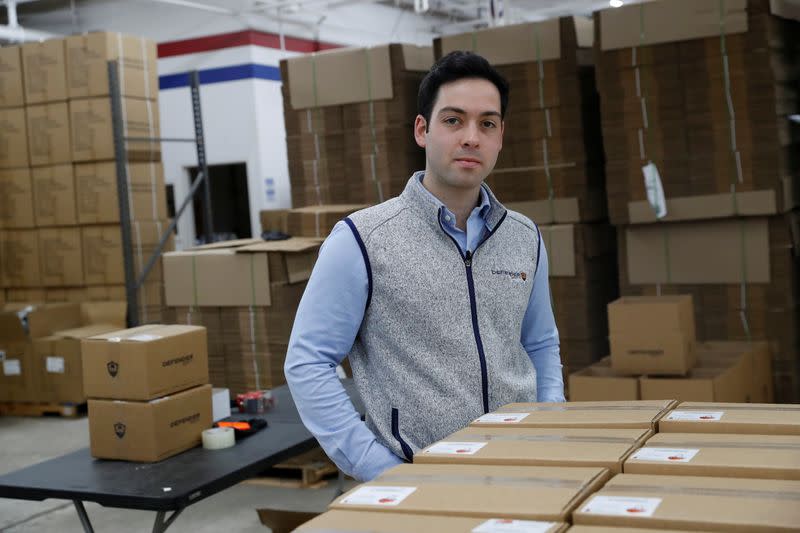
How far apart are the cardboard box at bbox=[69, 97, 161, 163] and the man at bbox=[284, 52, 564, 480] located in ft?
Answer: 20.9

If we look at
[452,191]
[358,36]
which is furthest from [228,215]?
[452,191]

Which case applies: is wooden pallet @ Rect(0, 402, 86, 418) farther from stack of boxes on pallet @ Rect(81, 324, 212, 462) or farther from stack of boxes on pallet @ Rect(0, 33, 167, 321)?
stack of boxes on pallet @ Rect(81, 324, 212, 462)

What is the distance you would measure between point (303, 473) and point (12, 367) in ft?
11.8

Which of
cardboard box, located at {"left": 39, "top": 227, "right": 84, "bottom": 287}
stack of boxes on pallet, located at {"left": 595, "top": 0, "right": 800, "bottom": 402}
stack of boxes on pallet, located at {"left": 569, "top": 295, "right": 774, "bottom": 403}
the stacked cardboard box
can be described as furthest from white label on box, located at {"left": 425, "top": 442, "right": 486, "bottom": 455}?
cardboard box, located at {"left": 39, "top": 227, "right": 84, "bottom": 287}

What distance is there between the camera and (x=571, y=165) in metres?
5.51

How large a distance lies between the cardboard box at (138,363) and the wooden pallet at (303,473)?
1659 mm

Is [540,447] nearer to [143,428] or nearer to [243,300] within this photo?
[143,428]

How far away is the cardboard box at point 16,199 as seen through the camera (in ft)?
27.0

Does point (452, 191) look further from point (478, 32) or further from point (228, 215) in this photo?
point (228, 215)

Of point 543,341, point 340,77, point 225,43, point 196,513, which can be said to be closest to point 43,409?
point 196,513

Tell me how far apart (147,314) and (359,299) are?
260 inches

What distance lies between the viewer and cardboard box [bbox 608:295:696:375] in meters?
4.20

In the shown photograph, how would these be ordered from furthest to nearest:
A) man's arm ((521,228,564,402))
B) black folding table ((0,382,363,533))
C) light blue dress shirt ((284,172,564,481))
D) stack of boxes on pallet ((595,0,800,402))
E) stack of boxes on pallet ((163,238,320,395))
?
stack of boxes on pallet ((163,238,320,395)) → stack of boxes on pallet ((595,0,800,402)) → black folding table ((0,382,363,533)) → man's arm ((521,228,564,402)) → light blue dress shirt ((284,172,564,481))

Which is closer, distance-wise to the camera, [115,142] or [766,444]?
[766,444]
